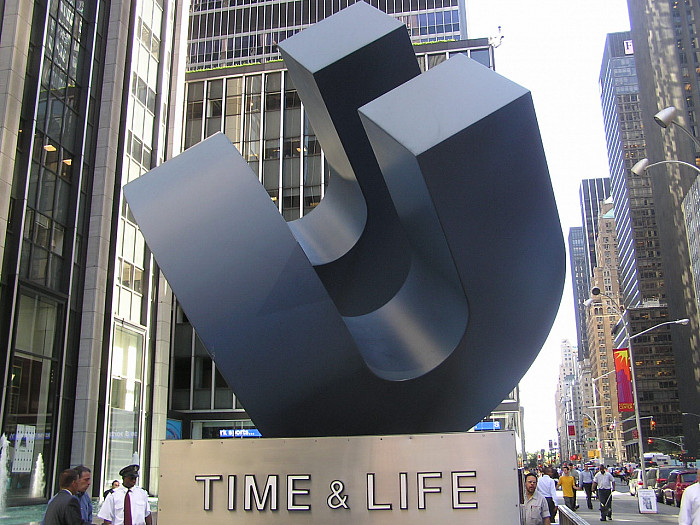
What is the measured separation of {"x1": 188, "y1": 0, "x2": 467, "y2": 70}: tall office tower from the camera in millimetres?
75688

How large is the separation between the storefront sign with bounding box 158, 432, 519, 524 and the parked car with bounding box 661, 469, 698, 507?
23.0 meters

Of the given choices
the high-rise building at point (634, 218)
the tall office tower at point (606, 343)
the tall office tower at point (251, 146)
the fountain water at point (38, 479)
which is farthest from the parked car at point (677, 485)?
the tall office tower at point (606, 343)

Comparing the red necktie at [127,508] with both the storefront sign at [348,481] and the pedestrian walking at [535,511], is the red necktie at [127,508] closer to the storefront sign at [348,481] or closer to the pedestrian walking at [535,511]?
the storefront sign at [348,481]

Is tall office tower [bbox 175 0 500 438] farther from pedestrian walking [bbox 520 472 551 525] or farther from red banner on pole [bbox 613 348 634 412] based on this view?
pedestrian walking [bbox 520 472 551 525]

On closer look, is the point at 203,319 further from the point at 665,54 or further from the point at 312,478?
the point at 665,54

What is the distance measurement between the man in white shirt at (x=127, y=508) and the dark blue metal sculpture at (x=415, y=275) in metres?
3.32

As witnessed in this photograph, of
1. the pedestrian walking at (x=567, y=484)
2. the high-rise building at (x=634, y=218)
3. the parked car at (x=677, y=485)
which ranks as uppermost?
the high-rise building at (x=634, y=218)

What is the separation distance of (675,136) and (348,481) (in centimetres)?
10265

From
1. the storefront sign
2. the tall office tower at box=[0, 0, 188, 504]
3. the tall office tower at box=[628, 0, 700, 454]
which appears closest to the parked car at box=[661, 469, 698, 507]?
the tall office tower at box=[0, 0, 188, 504]

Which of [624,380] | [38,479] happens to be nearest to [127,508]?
[38,479]

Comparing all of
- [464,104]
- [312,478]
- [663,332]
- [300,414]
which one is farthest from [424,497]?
[663,332]

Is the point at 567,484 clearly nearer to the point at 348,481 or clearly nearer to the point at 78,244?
the point at 348,481

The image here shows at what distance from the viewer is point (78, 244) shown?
26328mm

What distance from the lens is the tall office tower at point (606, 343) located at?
484 feet
